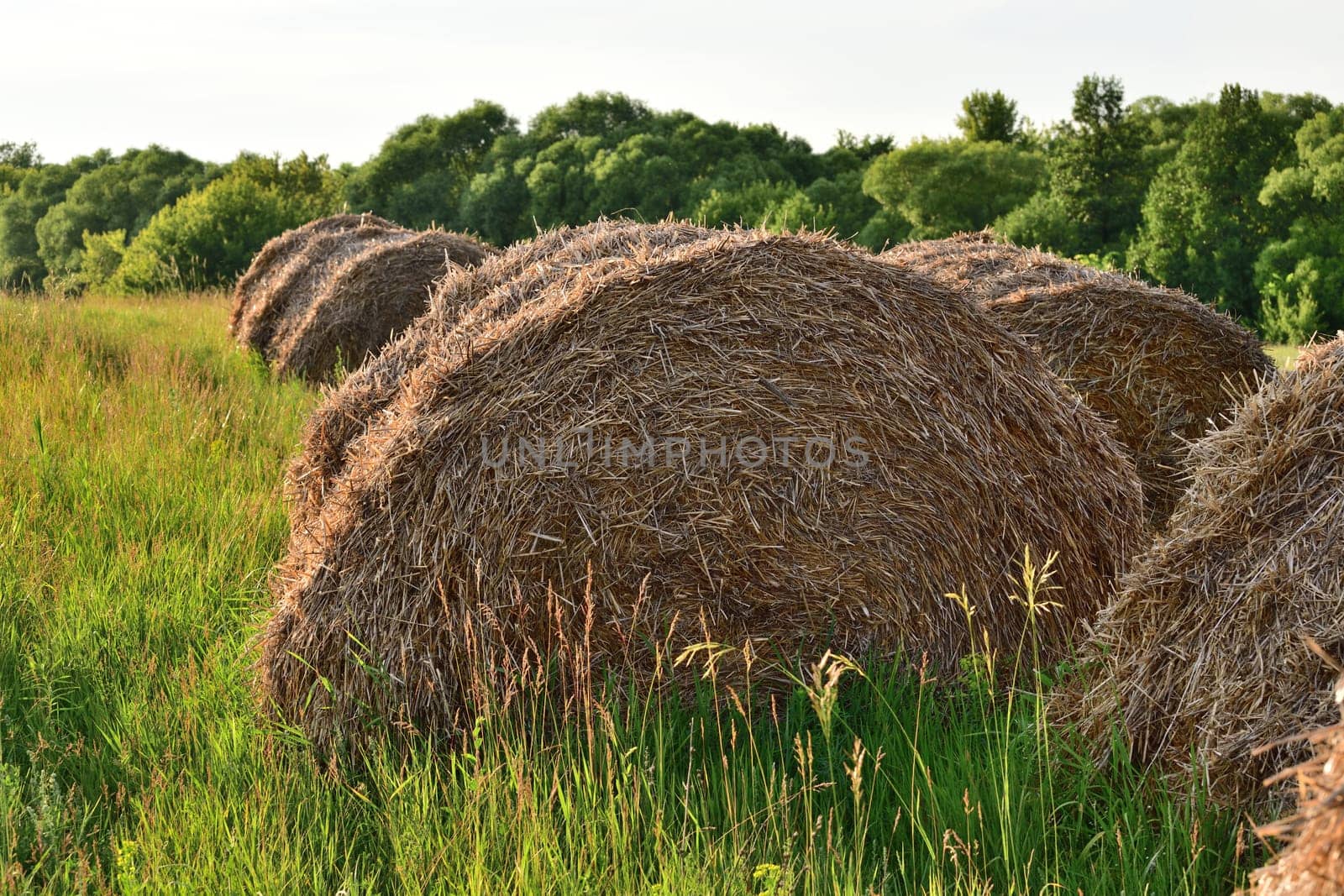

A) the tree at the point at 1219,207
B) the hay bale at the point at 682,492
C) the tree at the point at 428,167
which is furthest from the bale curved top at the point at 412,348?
the tree at the point at 428,167

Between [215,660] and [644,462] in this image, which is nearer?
[644,462]

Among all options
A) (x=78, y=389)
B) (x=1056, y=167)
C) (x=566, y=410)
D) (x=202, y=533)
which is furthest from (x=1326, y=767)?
(x=1056, y=167)

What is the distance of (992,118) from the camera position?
4716cm

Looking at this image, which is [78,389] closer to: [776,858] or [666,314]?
[666,314]

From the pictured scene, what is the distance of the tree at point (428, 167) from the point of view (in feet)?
145

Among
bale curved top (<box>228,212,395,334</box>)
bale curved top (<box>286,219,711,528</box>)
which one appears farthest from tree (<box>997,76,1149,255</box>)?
bale curved top (<box>286,219,711,528</box>)

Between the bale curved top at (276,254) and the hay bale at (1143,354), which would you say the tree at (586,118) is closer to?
the bale curved top at (276,254)

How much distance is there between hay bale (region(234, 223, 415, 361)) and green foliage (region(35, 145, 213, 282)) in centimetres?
4432

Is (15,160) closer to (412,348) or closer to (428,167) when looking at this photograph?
(428,167)

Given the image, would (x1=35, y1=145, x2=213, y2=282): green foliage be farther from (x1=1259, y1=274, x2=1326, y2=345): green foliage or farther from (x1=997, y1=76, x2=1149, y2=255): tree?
(x1=1259, y1=274, x2=1326, y2=345): green foliage

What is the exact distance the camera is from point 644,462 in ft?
12.4

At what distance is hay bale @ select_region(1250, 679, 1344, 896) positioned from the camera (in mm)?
1535

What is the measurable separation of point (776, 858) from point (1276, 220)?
28.7 meters

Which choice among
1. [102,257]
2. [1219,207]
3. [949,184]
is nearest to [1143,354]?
[1219,207]
